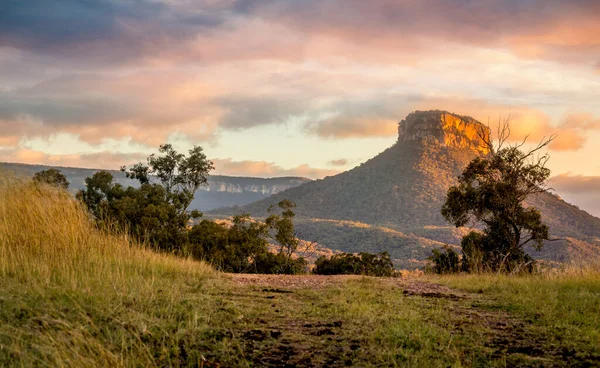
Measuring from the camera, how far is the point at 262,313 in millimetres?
7332

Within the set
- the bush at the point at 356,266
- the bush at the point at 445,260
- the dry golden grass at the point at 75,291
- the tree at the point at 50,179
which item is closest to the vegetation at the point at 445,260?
the bush at the point at 445,260

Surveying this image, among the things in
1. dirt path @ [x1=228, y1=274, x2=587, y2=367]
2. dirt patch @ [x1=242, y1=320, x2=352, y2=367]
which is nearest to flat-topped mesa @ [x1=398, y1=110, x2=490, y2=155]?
dirt path @ [x1=228, y1=274, x2=587, y2=367]

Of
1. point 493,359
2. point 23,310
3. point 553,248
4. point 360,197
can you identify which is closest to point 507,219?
point 493,359

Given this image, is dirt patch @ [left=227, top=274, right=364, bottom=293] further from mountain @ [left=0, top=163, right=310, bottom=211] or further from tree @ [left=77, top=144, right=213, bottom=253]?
mountain @ [left=0, top=163, right=310, bottom=211]

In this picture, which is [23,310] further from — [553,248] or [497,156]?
[553,248]

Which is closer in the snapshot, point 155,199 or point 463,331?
point 463,331

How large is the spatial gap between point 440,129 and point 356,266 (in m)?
90.5

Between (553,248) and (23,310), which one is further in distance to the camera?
(553,248)

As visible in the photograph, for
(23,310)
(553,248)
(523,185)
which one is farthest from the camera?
(553,248)

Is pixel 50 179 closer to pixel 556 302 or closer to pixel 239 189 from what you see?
pixel 556 302

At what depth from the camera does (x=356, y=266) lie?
27047 millimetres

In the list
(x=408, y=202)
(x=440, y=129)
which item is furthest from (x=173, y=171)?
(x=440, y=129)

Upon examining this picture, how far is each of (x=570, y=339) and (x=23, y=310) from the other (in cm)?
630

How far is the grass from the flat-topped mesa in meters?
102
